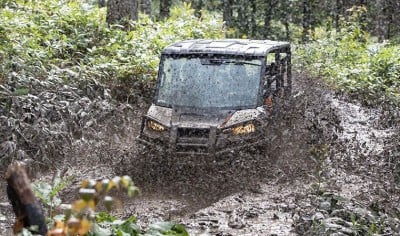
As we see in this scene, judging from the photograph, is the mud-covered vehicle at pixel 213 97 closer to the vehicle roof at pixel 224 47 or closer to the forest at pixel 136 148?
the vehicle roof at pixel 224 47

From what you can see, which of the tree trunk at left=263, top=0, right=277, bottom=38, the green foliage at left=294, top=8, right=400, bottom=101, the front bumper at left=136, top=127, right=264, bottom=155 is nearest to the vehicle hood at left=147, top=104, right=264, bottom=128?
the front bumper at left=136, top=127, right=264, bottom=155

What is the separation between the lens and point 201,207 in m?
8.06

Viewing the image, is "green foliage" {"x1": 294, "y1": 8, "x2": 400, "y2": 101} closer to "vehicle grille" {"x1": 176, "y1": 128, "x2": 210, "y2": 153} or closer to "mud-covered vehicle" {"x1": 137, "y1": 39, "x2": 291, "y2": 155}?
"mud-covered vehicle" {"x1": 137, "y1": 39, "x2": 291, "y2": 155}

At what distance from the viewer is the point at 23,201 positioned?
3047 millimetres

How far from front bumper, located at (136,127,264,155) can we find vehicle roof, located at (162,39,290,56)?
1470mm

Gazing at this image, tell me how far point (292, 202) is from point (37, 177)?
3726mm

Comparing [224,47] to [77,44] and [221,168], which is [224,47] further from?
[77,44]

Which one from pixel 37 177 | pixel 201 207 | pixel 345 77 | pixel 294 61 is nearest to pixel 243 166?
pixel 201 207

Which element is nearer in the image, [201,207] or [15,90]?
[201,207]

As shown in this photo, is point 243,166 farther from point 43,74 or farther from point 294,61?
point 294,61

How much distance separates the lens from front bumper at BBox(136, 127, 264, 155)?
8570 millimetres

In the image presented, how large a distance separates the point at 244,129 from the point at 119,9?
306 inches

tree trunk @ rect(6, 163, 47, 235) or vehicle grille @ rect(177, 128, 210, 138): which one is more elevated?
tree trunk @ rect(6, 163, 47, 235)

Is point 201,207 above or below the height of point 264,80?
below
